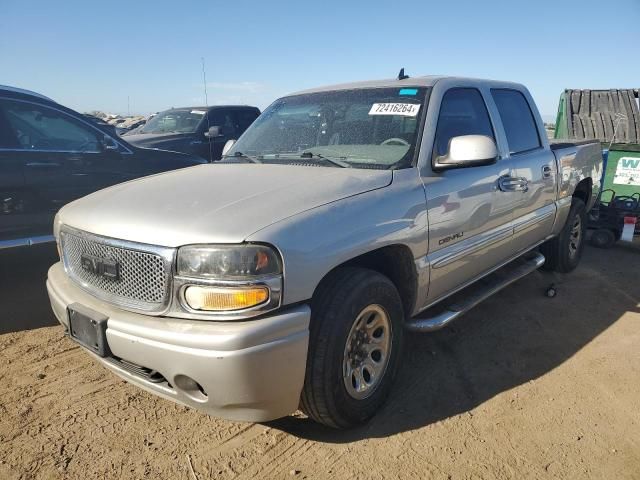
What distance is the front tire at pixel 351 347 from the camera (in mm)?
2244

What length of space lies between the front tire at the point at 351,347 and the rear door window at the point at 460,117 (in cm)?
109

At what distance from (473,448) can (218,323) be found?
145cm

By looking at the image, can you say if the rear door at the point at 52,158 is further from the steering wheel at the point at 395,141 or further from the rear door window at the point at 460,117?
the rear door window at the point at 460,117

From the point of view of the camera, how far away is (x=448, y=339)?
3.64m

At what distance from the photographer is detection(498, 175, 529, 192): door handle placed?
11.5 ft

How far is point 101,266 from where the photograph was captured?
2.35 metres

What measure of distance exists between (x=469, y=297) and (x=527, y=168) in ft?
4.02

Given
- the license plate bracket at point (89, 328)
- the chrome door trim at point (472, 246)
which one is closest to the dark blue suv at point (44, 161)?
the license plate bracket at point (89, 328)

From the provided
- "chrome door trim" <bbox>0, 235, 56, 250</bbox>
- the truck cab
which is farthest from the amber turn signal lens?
the truck cab

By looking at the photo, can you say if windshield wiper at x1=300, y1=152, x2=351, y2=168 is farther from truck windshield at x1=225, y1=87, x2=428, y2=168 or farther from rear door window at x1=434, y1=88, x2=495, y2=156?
rear door window at x1=434, y1=88, x2=495, y2=156

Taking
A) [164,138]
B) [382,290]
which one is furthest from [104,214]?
[164,138]

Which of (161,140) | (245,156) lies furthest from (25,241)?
(161,140)

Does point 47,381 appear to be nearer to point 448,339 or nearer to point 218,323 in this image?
point 218,323

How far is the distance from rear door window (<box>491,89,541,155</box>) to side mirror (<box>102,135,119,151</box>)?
3643 mm
